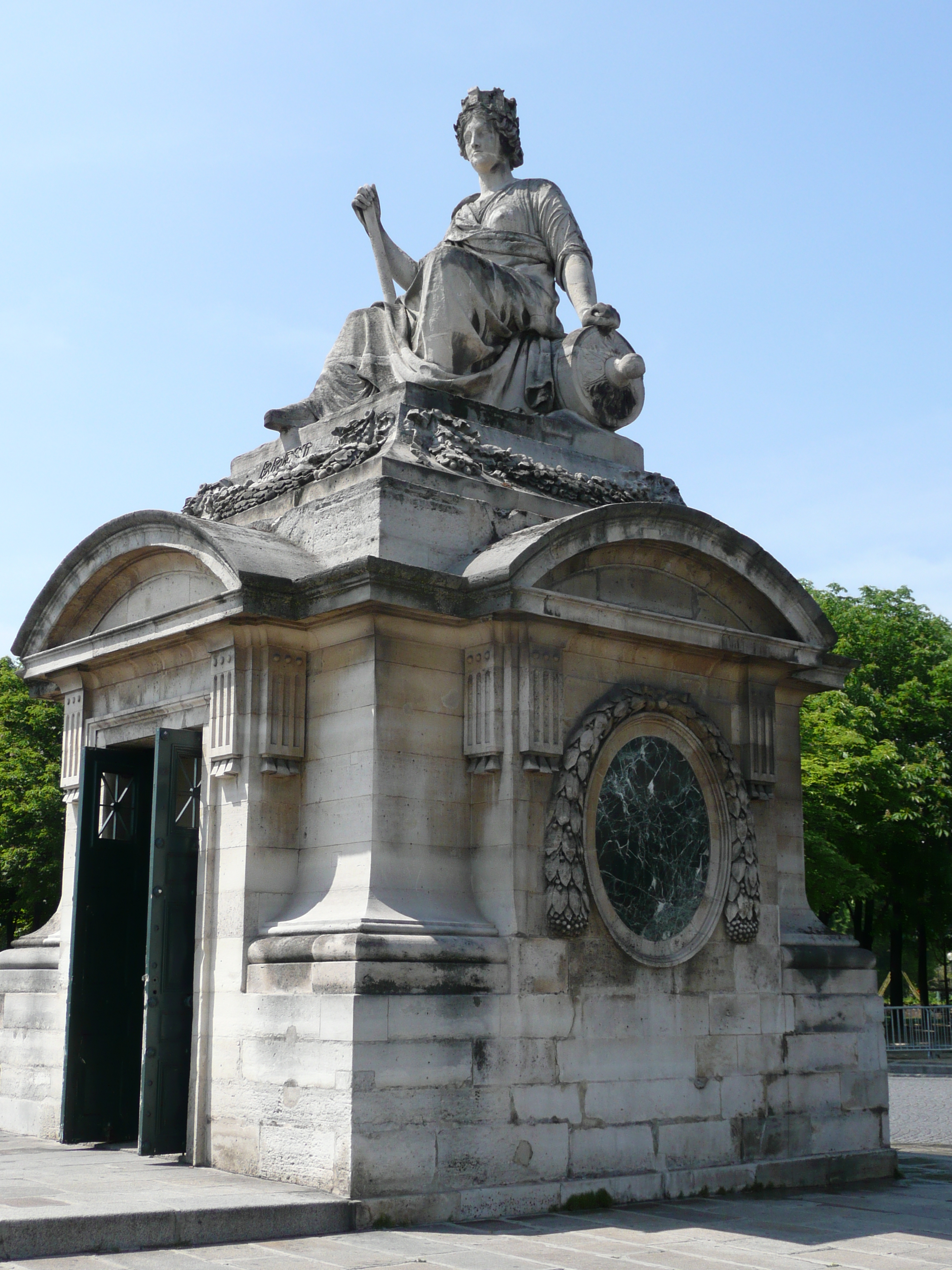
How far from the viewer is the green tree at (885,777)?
2728cm

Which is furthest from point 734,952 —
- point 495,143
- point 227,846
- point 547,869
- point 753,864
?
point 495,143

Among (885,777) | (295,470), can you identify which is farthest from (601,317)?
(885,777)

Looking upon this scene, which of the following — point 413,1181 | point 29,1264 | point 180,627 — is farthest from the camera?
point 180,627

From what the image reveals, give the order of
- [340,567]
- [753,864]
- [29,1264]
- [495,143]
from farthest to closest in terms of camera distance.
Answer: [495,143], [753,864], [340,567], [29,1264]

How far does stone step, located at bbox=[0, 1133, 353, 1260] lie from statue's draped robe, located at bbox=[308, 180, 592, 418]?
561 centimetres

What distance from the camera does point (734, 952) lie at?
10.8 m

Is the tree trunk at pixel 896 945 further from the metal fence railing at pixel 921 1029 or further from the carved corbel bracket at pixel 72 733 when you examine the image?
the carved corbel bracket at pixel 72 733

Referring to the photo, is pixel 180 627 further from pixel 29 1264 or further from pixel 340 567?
pixel 29 1264

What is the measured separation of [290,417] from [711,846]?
4.68 metres

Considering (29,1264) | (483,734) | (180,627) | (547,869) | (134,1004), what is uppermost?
(180,627)

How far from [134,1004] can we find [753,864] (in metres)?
4.74

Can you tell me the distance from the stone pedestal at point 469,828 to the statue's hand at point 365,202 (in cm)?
212

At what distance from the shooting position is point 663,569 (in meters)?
10.8

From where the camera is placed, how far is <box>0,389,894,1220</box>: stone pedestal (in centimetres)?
892
